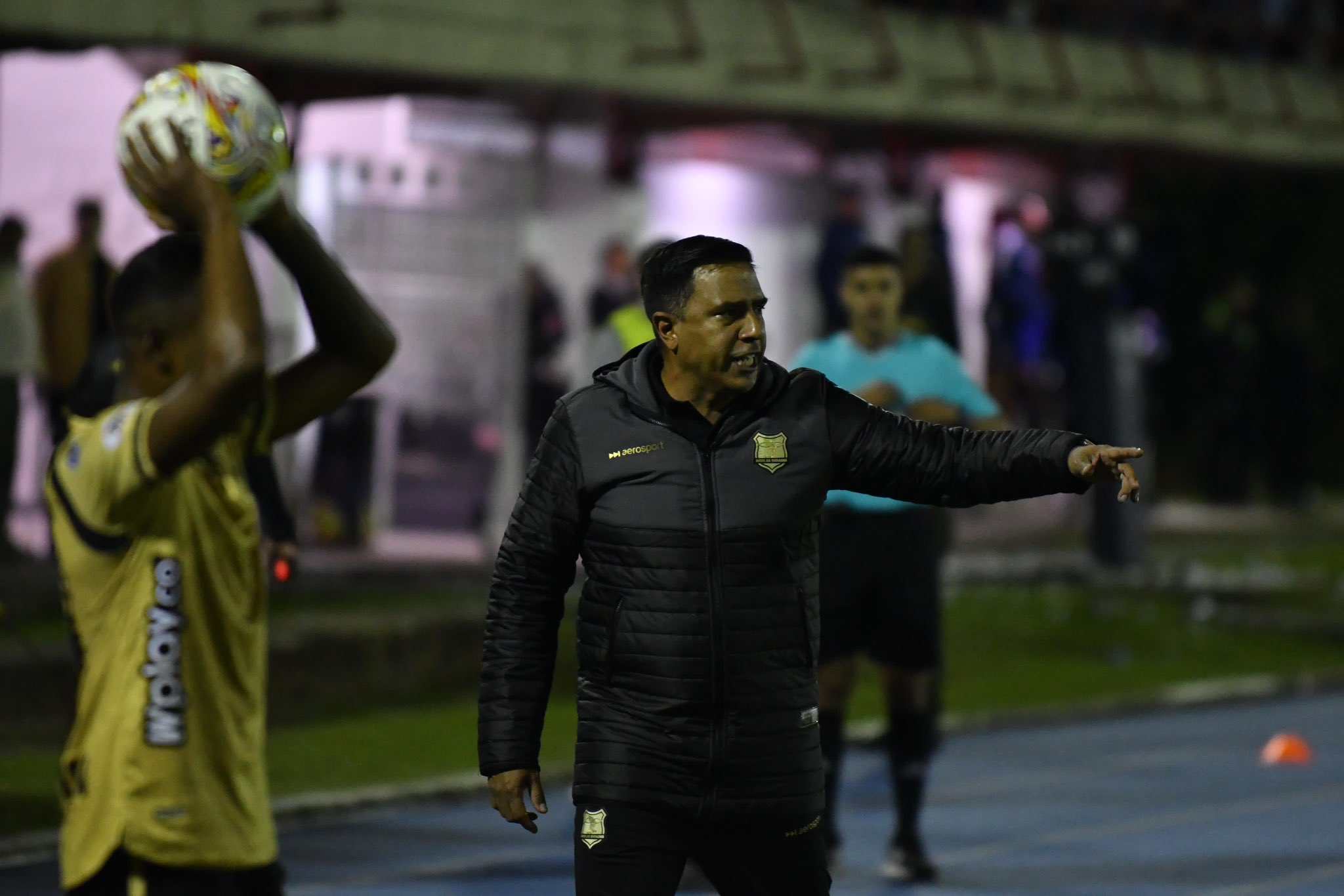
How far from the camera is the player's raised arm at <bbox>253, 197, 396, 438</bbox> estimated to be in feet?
13.3

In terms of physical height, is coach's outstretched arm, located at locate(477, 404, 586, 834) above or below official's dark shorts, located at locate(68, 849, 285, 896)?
above

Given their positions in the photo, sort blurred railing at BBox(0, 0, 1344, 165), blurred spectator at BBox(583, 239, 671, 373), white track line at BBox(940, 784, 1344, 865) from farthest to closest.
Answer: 1. blurred railing at BBox(0, 0, 1344, 165)
2. blurred spectator at BBox(583, 239, 671, 373)
3. white track line at BBox(940, 784, 1344, 865)

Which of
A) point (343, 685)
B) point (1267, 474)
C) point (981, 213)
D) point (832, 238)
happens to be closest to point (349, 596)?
point (343, 685)

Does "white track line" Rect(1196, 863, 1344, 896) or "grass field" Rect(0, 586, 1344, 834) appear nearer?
"white track line" Rect(1196, 863, 1344, 896)

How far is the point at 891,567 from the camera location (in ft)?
28.2

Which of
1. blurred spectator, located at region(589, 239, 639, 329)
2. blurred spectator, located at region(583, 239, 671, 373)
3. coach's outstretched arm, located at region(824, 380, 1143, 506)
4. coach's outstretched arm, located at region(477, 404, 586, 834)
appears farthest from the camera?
blurred spectator, located at region(589, 239, 639, 329)

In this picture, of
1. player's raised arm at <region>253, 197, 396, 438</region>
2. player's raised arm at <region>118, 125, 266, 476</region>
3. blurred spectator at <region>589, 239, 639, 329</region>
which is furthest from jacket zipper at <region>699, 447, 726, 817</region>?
blurred spectator at <region>589, 239, 639, 329</region>

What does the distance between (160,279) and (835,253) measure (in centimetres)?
1585

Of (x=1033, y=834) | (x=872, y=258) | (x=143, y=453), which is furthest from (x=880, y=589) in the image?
(x=143, y=453)

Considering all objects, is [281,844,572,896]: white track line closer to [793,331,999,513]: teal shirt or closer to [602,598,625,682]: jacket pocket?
[793,331,999,513]: teal shirt

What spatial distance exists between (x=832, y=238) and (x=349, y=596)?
5.99 m

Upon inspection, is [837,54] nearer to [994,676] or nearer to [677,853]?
[994,676]

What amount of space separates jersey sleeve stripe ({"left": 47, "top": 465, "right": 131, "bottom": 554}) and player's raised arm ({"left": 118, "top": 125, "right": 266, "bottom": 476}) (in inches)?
7.1

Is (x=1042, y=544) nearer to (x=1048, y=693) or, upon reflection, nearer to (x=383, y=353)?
(x=1048, y=693)
